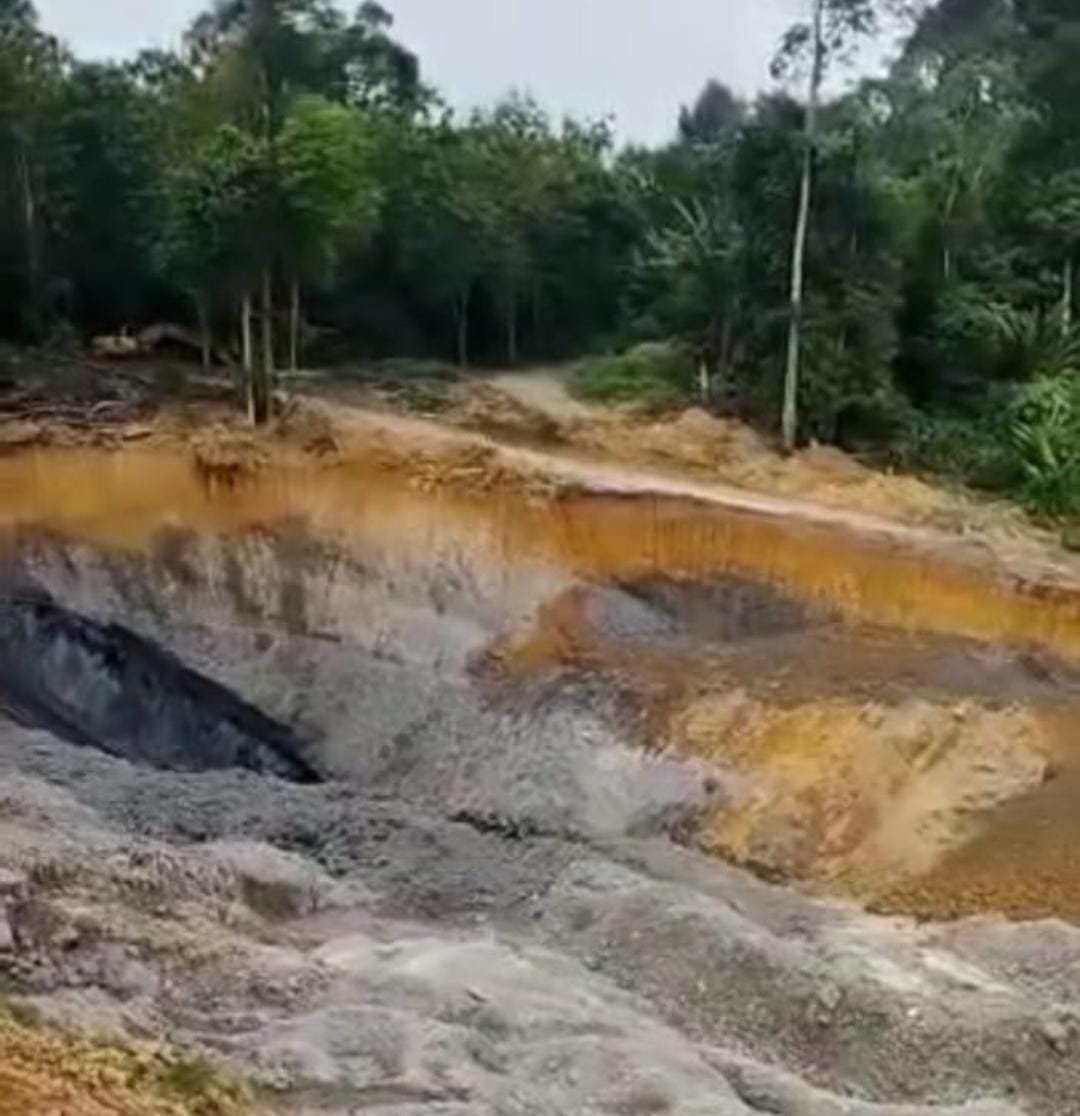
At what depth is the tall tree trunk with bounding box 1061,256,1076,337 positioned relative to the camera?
3095 centimetres

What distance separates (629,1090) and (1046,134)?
2705cm

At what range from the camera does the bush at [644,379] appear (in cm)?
3319

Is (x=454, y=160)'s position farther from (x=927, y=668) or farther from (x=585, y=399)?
(x=927, y=668)

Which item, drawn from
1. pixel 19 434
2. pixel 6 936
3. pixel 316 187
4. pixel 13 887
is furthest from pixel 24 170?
pixel 6 936

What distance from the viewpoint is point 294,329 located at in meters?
33.4

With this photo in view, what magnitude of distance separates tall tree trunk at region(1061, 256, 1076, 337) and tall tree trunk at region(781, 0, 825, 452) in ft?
15.9

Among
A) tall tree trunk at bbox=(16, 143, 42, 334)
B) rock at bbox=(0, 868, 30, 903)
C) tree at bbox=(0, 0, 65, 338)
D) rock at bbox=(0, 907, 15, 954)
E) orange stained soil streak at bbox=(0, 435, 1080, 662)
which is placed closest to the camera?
rock at bbox=(0, 907, 15, 954)

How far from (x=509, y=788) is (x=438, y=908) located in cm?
349

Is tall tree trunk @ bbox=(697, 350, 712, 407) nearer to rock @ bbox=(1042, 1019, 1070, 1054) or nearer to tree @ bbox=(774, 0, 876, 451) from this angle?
tree @ bbox=(774, 0, 876, 451)

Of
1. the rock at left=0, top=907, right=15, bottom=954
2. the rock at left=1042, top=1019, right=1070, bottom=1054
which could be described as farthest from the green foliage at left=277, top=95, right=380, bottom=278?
the rock at left=1042, top=1019, right=1070, bottom=1054

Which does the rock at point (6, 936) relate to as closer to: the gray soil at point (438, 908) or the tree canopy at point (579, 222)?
the gray soil at point (438, 908)

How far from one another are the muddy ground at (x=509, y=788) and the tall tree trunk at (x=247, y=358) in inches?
60.9

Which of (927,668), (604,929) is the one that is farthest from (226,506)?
(604,929)

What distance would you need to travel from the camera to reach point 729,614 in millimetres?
22359
